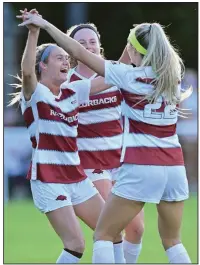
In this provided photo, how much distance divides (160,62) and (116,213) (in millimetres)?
1048

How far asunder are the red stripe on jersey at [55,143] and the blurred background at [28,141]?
1166mm

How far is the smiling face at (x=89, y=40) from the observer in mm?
7062

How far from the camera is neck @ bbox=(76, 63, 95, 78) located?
7168 mm

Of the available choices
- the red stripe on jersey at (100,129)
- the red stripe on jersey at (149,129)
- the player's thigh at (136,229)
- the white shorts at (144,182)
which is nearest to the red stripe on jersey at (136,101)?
the red stripe on jersey at (149,129)

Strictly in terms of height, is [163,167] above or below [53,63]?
below

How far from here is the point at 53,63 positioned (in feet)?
21.6

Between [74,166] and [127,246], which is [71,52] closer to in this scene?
[74,166]

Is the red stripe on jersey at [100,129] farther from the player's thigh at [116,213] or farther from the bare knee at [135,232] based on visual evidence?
the player's thigh at [116,213]

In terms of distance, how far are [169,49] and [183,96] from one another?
0.48 m

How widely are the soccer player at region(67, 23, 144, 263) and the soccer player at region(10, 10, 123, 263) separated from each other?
1.50 ft

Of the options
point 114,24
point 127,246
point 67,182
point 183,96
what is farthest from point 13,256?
point 114,24

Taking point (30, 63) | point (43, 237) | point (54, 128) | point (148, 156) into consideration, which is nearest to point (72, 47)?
point (30, 63)

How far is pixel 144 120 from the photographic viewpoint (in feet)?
19.1

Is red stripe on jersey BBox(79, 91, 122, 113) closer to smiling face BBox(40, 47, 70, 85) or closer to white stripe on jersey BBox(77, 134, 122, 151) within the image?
white stripe on jersey BBox(77, 134, 122, 151)
